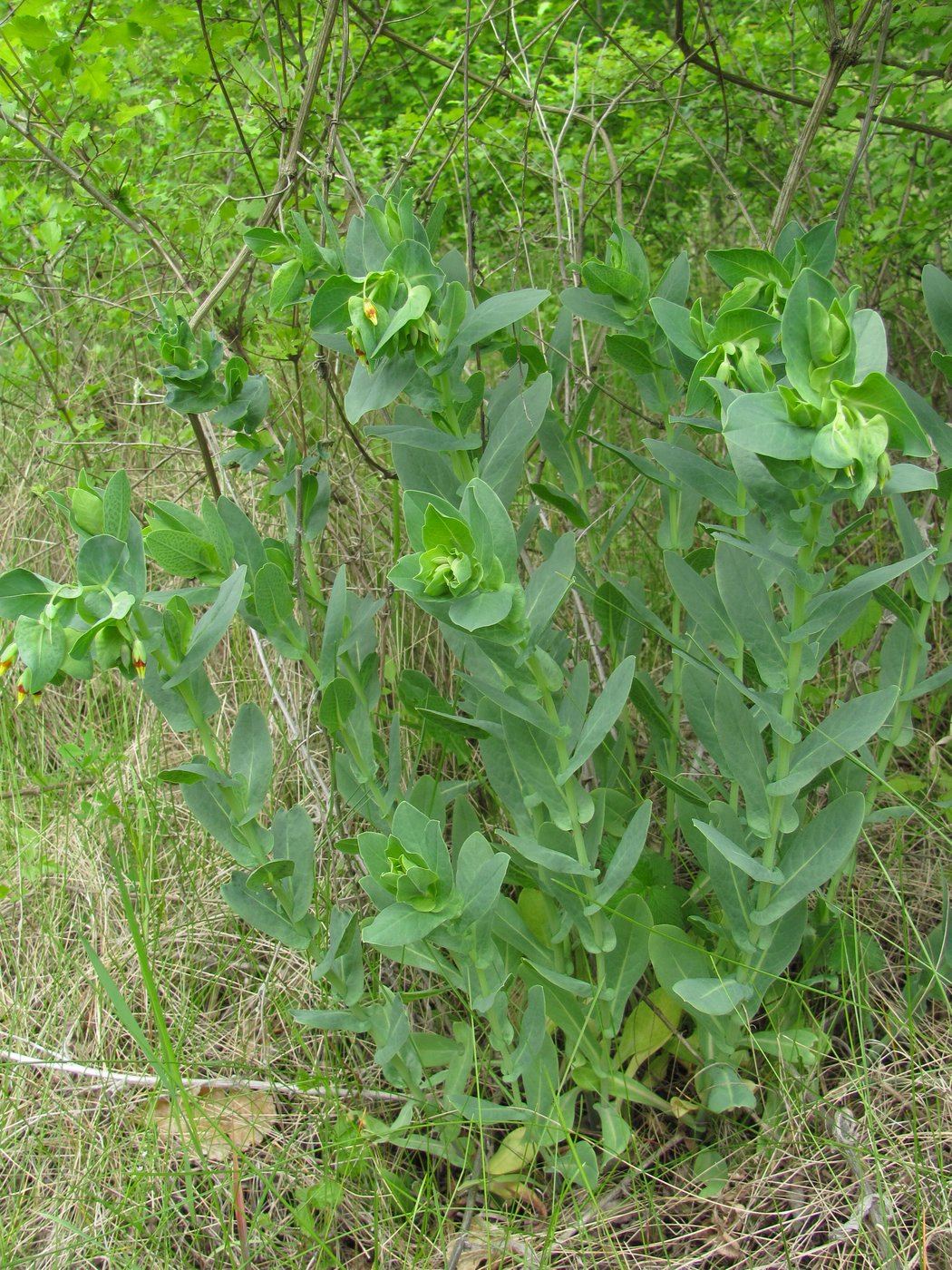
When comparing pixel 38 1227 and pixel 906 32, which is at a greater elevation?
pixel 906 32

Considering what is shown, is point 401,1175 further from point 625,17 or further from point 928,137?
point 625,17

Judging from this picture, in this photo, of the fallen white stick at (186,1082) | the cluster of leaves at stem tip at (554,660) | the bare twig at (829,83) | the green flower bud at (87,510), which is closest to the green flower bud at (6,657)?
the cluster of leaves at stem tip at (554,660)

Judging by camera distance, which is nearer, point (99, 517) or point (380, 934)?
point (380, 934)

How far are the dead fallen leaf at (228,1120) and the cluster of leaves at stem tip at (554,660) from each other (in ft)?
0.67

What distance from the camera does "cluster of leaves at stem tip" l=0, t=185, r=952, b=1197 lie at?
1339mm

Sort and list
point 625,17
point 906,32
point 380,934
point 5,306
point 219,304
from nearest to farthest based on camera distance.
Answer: point 380,934 → point 219,304 → point 906,32 → point 5,306 → point 625,17

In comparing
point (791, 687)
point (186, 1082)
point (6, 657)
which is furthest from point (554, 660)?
point (186, 1082)

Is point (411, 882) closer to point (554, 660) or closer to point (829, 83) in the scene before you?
point (554, 660)

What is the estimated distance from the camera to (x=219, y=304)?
8.02ft

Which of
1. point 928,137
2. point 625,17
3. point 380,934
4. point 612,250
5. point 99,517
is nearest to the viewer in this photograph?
point 380,934

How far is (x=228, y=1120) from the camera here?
1948 mm

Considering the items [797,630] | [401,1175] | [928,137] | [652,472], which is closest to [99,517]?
[652,472]

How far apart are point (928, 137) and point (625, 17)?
2.52 meters

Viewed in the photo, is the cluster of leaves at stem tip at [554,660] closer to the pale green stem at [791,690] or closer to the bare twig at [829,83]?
the pale green stem at [791,690]
